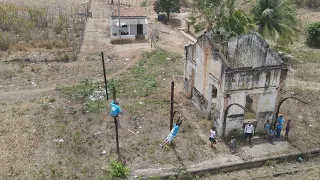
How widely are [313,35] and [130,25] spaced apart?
13.5 metres

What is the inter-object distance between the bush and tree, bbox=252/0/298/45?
199 inches

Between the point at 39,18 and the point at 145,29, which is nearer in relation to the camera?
the point at 145,29

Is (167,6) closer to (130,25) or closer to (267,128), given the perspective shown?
(130,25)

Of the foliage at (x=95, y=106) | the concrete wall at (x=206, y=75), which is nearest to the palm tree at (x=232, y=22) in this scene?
the concrete wall at (x=206, y=75)

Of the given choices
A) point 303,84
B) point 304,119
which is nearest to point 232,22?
point 303,84

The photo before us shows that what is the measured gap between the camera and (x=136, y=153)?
13203 mm

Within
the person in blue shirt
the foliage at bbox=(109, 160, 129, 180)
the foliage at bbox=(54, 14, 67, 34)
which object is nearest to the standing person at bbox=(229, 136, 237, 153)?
the person in blue shirt

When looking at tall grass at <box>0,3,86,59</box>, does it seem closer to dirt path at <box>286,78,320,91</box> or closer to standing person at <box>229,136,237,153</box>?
standing person at <box>229,136,237,153</box>

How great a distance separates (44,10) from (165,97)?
1979 centimetres

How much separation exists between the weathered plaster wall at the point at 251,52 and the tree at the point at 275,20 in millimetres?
5953

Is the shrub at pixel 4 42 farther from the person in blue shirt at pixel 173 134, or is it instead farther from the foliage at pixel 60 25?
the person in blue shirt at pixel 173 134

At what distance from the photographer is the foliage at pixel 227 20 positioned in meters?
19.3

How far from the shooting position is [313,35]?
26047 mm

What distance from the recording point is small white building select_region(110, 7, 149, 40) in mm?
26391
